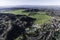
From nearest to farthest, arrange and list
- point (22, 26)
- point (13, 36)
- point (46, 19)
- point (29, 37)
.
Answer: point (29, 37) < point (13, 36) < point (22, 26) < point (46, 19)

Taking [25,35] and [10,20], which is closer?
[25,35]

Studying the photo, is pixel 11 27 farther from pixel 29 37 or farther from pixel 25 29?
A: pixel 29 37

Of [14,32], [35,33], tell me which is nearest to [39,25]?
[35,33]

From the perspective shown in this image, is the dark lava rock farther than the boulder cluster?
Yes

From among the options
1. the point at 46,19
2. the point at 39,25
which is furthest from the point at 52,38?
the point at 46,19

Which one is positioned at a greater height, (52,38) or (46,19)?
(46,19)

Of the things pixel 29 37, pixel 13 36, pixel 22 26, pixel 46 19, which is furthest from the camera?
pixel 46 19

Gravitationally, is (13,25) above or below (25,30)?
above

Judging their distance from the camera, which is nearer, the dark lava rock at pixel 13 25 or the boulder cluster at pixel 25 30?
the boulder cluster at pixel 25 30

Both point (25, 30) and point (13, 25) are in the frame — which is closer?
point (25, 30)

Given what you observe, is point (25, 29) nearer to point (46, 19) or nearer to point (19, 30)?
point (19, 30)
